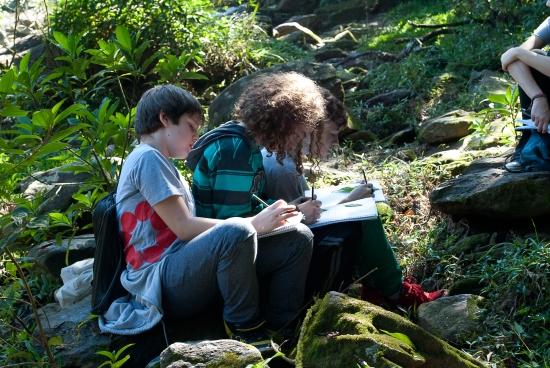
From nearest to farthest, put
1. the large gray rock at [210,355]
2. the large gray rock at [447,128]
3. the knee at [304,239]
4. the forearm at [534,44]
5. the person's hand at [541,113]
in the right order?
the large gray rock at [210,355] < the knee at [304,239] < the person's hand at [541,113] < the forearm at [534,44] < the large gray rock at [447,128]

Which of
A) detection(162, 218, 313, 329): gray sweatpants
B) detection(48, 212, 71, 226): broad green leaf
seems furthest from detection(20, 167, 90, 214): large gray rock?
detection(162, 218, 313, 329): gray sweatpants

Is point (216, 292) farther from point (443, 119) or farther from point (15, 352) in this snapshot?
point (443, 119)

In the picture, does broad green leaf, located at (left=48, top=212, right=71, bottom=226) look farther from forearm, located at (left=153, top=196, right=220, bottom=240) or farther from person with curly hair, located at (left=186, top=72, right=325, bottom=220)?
forearm, located at (left=153, top=196, right=220, bottom=240)

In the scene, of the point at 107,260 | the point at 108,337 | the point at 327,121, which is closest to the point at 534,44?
the point at 327,121

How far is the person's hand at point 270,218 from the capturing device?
3.44 metres

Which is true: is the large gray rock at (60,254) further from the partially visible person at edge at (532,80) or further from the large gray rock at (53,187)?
the partially visible person at edge at (532,80)

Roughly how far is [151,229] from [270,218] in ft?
1.70

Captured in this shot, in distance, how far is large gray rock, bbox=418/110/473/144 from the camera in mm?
6137

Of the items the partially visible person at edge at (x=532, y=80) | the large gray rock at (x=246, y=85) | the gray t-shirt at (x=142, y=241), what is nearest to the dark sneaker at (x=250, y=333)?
the gray t-shirt at (x=142, y=241)

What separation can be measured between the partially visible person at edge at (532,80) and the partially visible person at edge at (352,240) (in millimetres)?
977

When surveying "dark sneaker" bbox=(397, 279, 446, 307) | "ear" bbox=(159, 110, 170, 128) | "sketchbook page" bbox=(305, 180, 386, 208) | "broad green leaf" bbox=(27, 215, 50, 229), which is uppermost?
"ear" bbox=(159, 110, 170, 128)

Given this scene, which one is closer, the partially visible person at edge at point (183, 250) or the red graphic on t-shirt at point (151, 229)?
the partially visible person at edge at point (183, 250)

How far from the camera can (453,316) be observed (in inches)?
144

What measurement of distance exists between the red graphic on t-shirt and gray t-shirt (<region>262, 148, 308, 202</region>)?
740 millimetres
